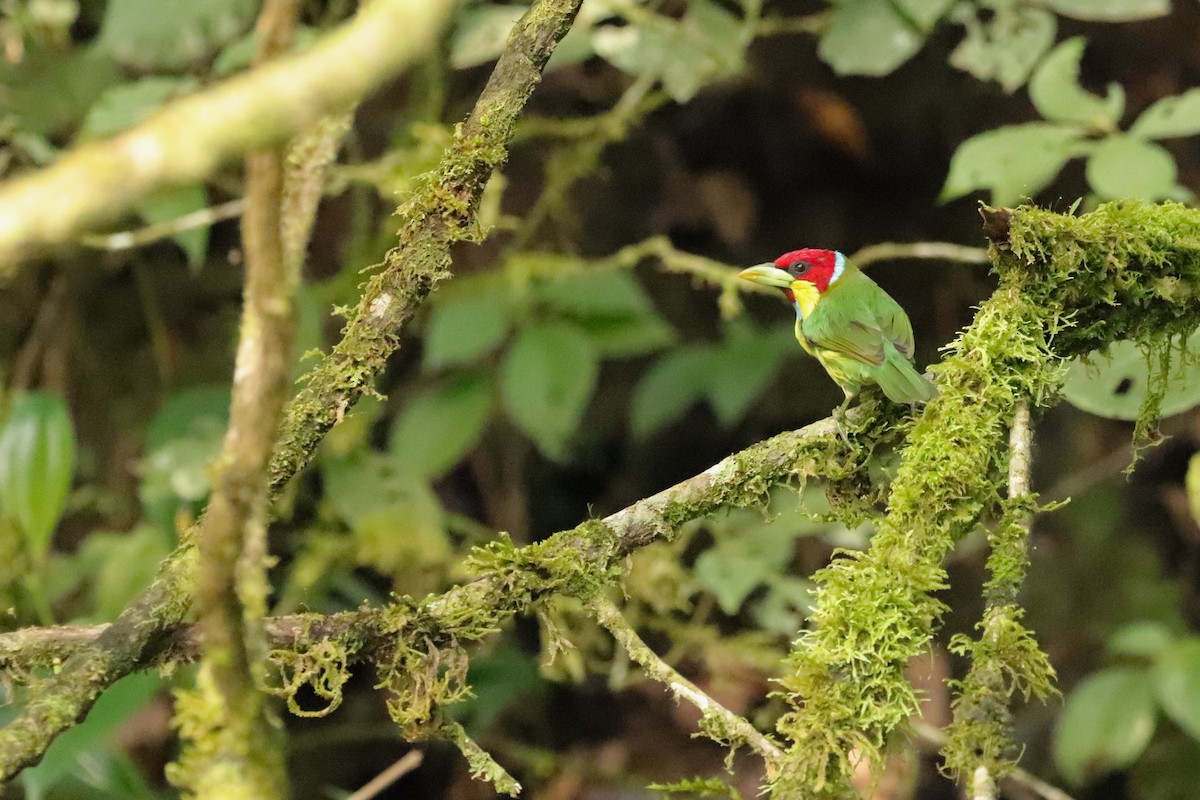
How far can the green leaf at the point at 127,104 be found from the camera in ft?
9.06

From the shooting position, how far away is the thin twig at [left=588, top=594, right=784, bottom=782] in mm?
1410

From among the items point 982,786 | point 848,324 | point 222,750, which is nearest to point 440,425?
point 848,324

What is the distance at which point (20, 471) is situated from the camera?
2918 millimetres

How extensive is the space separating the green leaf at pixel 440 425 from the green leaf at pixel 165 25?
1.21m

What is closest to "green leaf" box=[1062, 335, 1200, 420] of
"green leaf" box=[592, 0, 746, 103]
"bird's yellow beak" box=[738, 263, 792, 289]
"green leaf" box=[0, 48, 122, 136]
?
"bird's yellow beak" box=[738, 263, 792, 289]

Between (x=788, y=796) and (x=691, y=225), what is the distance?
3154mm

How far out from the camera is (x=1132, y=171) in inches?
94.7

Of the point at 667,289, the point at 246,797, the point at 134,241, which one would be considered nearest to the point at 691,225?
the point at 667,289

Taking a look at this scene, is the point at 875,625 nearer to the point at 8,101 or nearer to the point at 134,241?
the point at 134,241

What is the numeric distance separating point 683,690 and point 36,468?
6.94ft

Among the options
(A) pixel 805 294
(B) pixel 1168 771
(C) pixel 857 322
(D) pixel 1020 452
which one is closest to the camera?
(D) pixel 1020 452

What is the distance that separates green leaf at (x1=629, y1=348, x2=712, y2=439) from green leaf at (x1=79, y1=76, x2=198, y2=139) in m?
1.70

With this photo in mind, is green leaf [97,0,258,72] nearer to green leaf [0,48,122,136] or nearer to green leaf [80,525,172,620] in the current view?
green leaf [0,48,122,136]

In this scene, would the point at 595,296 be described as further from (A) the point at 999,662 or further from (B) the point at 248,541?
(B) the point at 248,541
